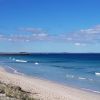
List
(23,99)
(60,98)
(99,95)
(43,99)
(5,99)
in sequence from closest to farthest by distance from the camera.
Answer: (5,99)
(23,99)
(43,99)
(60,98)
(99,95)

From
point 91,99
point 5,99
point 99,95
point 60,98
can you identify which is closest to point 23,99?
point 5,99

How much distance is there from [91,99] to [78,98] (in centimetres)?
88

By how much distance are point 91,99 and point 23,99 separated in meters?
8.74

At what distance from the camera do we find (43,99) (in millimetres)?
16953

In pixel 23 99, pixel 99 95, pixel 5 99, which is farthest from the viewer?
pixel 99 95

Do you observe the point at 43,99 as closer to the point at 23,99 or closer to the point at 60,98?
the point at 60,98

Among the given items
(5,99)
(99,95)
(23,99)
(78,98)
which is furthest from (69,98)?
(5,99)

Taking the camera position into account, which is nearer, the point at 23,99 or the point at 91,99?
the point at 23,99

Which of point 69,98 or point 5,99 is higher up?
point 5,99

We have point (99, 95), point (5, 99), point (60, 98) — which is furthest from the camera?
point (99, 95)

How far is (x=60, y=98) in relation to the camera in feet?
61.9

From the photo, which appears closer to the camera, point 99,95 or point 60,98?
point 60,98

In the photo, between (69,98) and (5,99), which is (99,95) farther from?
(5,99)

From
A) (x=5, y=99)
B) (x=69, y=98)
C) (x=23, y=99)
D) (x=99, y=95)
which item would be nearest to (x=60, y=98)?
(x=69, y=98)
